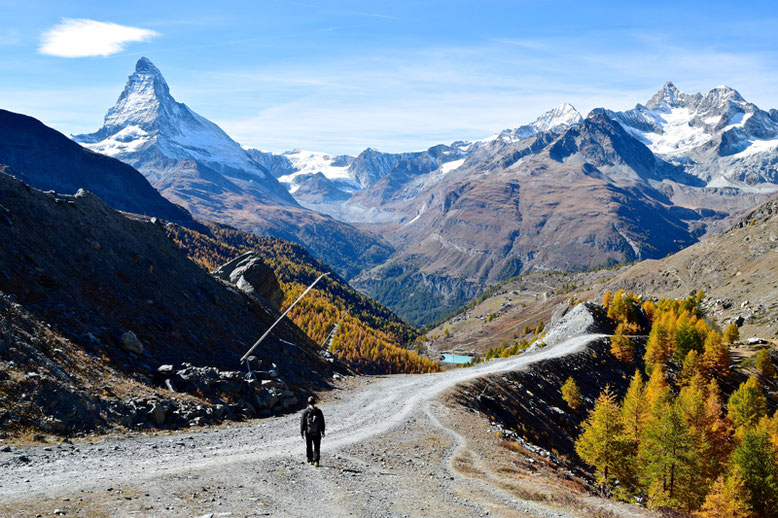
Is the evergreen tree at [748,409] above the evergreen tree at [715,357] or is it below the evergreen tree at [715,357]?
below

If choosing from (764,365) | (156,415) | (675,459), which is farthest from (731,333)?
(156,415)

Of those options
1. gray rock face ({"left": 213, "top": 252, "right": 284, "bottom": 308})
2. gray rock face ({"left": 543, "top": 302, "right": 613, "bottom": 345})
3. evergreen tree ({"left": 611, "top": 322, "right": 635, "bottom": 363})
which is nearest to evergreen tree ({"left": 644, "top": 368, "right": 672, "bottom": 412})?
evergreen tree ({"left": 611, "top": 322, "right": 635, "bottom": 363})

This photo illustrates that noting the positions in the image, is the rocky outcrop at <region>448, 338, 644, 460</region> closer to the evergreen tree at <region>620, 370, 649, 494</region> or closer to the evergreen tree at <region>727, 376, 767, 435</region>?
the evergreen tree at <region>620, 370, 649, 494</region>

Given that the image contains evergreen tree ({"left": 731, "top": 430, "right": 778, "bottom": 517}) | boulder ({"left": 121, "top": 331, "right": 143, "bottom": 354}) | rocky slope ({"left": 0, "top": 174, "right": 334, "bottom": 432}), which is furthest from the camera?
evergreen tree ({"left": 731, "top": 430, "right": 778, "bottom": 517})

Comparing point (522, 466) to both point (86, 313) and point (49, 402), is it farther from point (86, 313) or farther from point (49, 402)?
point (86, 313)

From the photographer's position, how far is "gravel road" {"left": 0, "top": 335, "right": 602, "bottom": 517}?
55.2ft

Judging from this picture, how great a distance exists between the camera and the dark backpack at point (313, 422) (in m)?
23.5

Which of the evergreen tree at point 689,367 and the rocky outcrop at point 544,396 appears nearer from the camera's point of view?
the rocky outcrop at point 544,396

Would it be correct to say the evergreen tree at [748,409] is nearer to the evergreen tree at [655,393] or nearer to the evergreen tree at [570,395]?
the evergreen tree at [655,393]

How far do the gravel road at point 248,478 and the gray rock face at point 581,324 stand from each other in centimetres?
9719

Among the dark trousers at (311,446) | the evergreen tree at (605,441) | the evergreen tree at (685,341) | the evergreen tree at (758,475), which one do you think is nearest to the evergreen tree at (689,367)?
the evergreen tree at (685,341)

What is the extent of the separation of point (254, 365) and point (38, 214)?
21.3 meters

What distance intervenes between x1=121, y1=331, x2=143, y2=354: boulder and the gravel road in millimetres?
9577

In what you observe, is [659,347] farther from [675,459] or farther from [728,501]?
[675,459]
